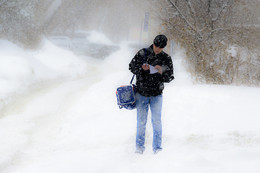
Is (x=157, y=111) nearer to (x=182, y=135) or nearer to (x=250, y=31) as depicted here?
(x=182, y=135)

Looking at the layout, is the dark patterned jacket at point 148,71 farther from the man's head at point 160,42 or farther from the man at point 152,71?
the man's head at point 160,42

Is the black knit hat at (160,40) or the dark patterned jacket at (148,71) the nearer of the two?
the black knit hat at (160,40)

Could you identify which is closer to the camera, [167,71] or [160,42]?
[160,42]

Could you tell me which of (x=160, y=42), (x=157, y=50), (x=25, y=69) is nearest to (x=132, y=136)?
(x=157, y=50)

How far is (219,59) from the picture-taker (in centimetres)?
1152

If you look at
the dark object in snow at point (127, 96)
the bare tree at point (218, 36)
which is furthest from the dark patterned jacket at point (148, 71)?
the bare tree at point (218, 36)

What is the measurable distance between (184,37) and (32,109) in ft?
21.5

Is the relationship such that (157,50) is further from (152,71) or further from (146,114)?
(146,114)

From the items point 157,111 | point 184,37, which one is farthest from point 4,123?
point 184,37

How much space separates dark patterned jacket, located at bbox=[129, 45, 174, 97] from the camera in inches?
189

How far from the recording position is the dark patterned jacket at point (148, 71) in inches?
189

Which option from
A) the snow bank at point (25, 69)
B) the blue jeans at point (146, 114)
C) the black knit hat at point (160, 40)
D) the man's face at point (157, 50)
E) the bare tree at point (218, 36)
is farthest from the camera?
the snow bank at point (25, 69)

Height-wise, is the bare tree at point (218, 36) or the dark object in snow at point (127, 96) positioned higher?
the bare tree at point (218, 36)

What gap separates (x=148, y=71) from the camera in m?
4.80
